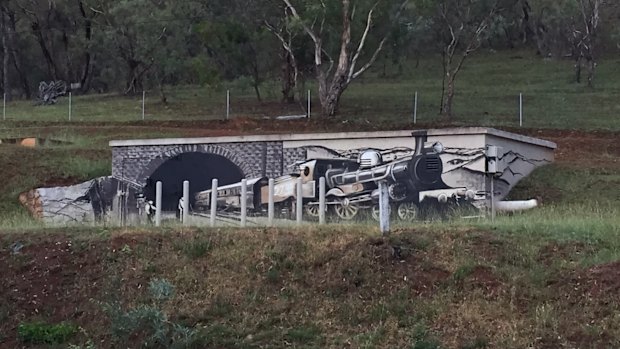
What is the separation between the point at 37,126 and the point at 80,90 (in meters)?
22.8

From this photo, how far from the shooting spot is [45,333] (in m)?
13.6

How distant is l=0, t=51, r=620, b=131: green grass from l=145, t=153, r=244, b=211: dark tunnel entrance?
13286mm

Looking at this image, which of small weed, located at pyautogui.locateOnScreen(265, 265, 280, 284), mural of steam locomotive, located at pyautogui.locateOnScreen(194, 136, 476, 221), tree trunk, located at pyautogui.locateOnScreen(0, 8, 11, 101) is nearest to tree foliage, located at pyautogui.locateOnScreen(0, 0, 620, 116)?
tree trunk, located at pyautogui.locateOnScreen(0, 8, 11, 101)

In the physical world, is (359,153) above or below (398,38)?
below

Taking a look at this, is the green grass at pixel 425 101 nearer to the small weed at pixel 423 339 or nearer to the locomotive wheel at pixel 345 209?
the locomotive wheel at pixel 345 209

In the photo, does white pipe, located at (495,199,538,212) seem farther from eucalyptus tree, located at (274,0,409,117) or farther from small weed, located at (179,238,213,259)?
eucalyptus tree, located at (274,0,409,117)

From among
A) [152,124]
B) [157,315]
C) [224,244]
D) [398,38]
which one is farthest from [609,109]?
[157,315]

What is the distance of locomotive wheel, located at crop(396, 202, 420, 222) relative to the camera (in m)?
25.7

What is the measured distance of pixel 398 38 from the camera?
140ft

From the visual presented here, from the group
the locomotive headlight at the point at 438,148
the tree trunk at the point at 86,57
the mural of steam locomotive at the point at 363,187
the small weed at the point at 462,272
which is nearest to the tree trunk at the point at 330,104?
the mural of steam locomotive at the point at 363,187

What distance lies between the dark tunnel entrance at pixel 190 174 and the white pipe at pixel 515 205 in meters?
7.32

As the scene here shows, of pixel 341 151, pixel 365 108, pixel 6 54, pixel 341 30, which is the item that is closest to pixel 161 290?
pixel 341 151

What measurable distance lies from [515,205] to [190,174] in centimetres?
947

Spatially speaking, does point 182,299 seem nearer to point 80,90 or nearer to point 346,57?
point 346,57
